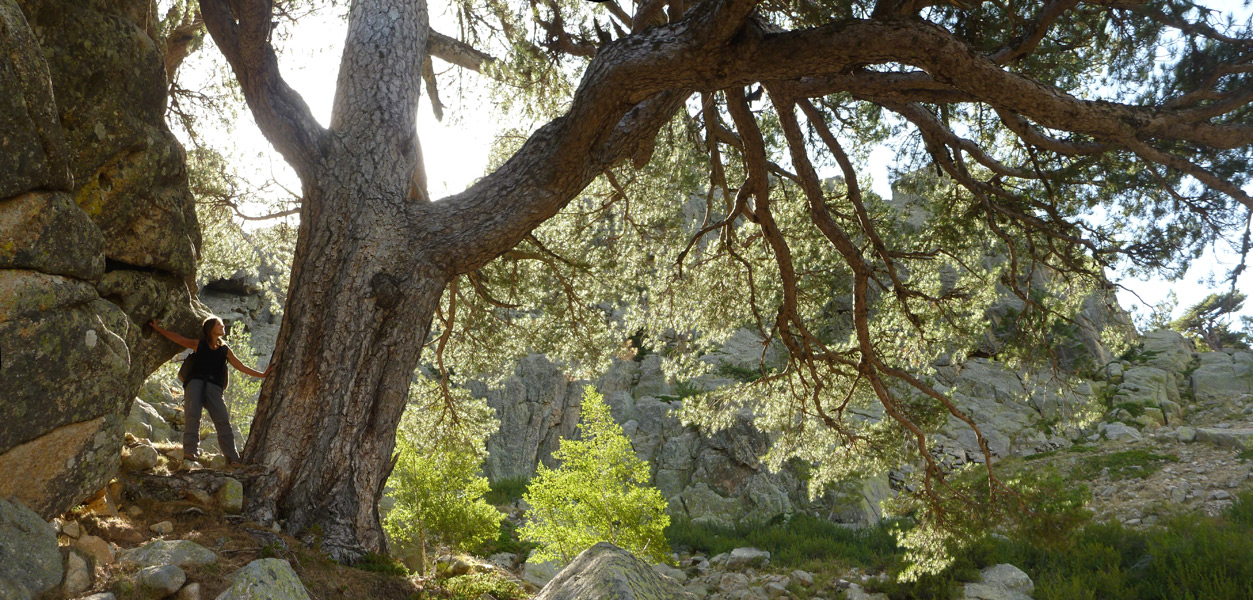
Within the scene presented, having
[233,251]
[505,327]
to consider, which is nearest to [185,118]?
[233,251]

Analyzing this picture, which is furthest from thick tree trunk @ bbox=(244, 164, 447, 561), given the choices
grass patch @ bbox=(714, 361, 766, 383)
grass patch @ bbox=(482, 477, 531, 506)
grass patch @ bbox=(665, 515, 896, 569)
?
grass patch @ bbox=(714, 361, 766, 383)

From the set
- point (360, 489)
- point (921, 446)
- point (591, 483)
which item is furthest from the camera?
point (591, 483)

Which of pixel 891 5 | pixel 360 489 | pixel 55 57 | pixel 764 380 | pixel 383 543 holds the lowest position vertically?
pixel 383 543

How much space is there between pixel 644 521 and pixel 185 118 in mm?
7139

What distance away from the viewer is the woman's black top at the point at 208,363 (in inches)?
196

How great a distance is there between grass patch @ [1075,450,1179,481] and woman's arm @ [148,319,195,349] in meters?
16.2

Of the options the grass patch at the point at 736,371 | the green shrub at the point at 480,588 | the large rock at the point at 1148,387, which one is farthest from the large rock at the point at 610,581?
the large rock at the point at 1148,387

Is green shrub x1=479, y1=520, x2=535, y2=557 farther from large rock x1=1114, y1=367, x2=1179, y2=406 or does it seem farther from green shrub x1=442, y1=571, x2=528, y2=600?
large rock x1=1114, y1=367, x2=1179, y2=406

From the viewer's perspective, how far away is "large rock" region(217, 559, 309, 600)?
2.55 metres

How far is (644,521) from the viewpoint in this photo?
7.07m

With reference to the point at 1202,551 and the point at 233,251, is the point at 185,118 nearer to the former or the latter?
the point at 233,251

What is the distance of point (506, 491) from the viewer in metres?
15.7

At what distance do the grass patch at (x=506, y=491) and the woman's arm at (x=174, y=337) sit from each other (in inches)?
392

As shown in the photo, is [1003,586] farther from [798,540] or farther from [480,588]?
[480,588]
